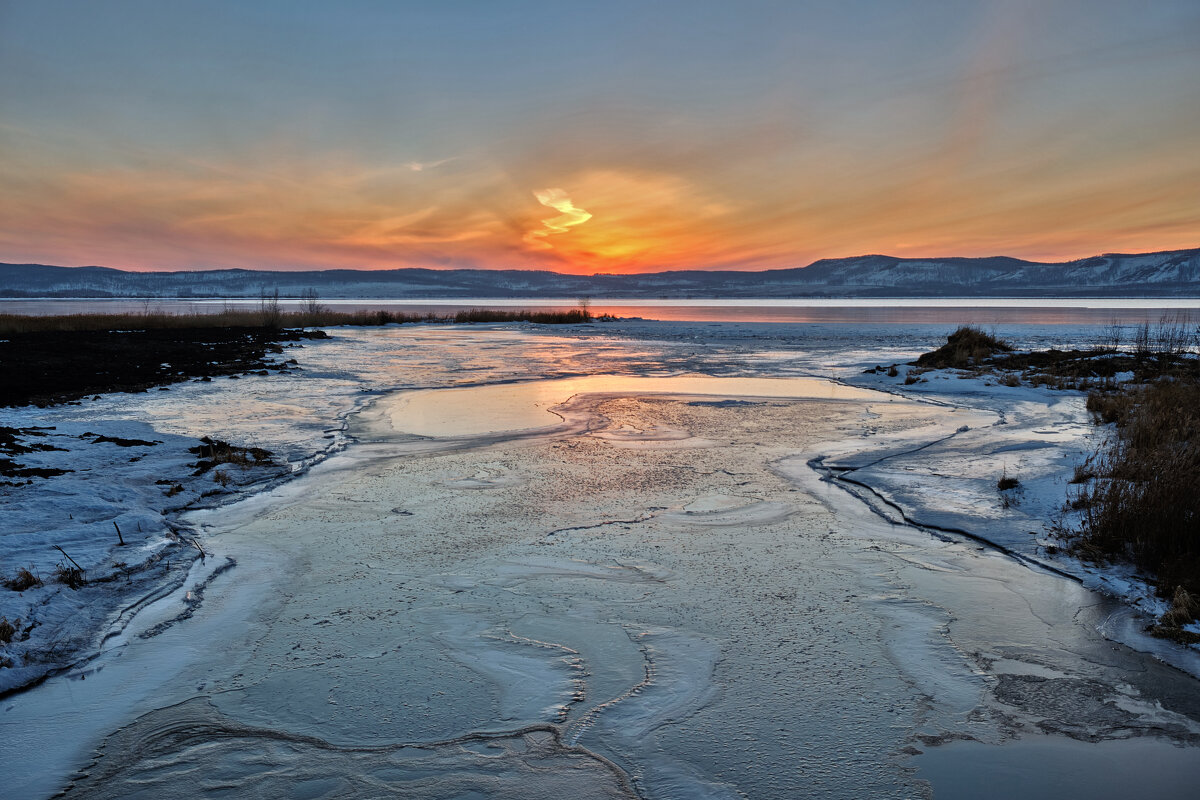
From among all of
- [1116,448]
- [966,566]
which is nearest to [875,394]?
[1116,448]

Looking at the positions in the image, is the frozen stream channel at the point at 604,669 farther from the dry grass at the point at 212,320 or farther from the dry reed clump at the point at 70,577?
the dry grass at the point at 212,320

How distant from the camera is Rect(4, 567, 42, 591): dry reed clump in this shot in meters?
4.04

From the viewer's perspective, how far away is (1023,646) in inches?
144

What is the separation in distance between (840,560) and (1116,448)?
332cm

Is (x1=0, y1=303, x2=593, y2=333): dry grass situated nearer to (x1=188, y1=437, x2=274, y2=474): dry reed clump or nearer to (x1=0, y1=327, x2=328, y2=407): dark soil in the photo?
(x1=0, y1=327, x2=328, y2=407): dark soil

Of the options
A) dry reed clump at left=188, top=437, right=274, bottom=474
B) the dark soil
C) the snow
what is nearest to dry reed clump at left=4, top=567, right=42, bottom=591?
the snow

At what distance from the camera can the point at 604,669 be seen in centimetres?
339

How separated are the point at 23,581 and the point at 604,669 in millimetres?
3499

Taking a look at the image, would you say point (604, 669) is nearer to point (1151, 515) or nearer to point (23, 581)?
point (23, 581)

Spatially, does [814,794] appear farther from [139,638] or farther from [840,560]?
[139,638]

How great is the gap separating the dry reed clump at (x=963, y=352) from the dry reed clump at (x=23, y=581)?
691 inches

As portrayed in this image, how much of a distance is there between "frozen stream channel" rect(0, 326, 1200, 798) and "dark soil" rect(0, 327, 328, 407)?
9137 millimetres

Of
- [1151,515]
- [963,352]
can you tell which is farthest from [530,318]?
[1151,515]

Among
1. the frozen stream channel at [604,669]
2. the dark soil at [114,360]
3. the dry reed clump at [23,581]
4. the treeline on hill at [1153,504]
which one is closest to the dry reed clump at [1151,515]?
the treeline on hill at [1153,504]
